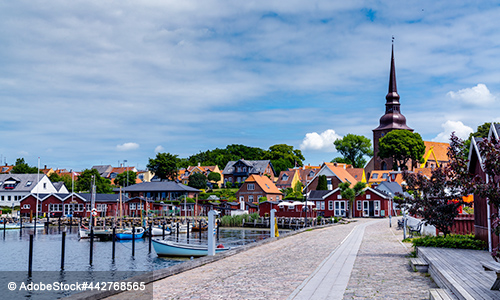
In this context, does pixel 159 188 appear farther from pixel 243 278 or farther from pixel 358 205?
pixel 243 278

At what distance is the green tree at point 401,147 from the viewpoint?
108312 mm

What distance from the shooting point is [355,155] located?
472 ft

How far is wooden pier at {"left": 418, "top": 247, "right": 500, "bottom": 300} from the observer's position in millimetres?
8836

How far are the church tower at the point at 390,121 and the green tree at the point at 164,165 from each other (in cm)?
5330

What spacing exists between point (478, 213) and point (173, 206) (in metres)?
69.2

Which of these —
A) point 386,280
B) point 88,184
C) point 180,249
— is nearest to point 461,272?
point 386,280

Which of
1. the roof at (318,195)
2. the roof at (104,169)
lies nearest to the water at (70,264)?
the roof at (318,195)

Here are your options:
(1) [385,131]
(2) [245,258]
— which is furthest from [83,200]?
(1) [385,131]

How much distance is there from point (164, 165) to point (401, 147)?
58320mm

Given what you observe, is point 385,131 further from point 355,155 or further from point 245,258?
point 245,258

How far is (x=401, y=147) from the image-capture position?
4252 inches

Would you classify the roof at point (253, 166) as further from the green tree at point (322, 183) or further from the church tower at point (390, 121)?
the green tree at point (322, 183)

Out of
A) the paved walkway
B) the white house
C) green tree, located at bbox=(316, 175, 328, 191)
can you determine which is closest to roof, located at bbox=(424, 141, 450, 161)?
green tree, located at bbox=(316, 175, 328, 191)

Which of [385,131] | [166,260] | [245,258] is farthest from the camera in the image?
[385,131]
